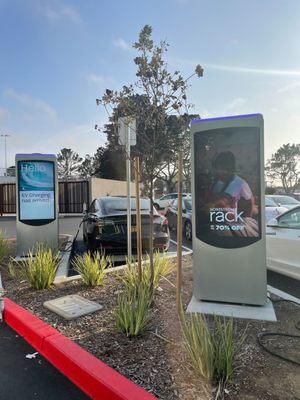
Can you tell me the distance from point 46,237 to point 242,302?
5241mm

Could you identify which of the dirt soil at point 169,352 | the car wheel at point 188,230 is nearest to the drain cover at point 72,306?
the dirt soil at point 169,352

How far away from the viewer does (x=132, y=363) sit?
136 inches

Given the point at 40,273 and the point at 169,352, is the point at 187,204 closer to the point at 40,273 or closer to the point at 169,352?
the point at 40,273

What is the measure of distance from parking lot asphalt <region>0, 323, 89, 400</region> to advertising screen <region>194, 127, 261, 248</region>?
2529mm

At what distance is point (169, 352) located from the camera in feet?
12.0

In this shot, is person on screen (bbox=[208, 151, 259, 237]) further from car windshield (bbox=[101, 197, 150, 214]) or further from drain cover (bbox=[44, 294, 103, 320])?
car windshield (bbox=[101, 197, 150, 214])

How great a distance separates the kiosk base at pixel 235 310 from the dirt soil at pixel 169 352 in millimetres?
135

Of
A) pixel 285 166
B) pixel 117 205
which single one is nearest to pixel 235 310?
pixel 117 205

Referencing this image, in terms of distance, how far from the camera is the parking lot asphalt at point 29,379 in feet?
10.5

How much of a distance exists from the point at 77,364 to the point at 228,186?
281 cm

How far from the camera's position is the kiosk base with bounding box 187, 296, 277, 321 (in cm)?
457

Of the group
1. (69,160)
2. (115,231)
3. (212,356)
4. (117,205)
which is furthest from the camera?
(69,160)

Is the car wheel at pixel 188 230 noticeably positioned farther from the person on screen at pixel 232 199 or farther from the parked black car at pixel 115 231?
the person on screen at pixel 232 199

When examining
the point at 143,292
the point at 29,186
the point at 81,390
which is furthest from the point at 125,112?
the point at 29,186
